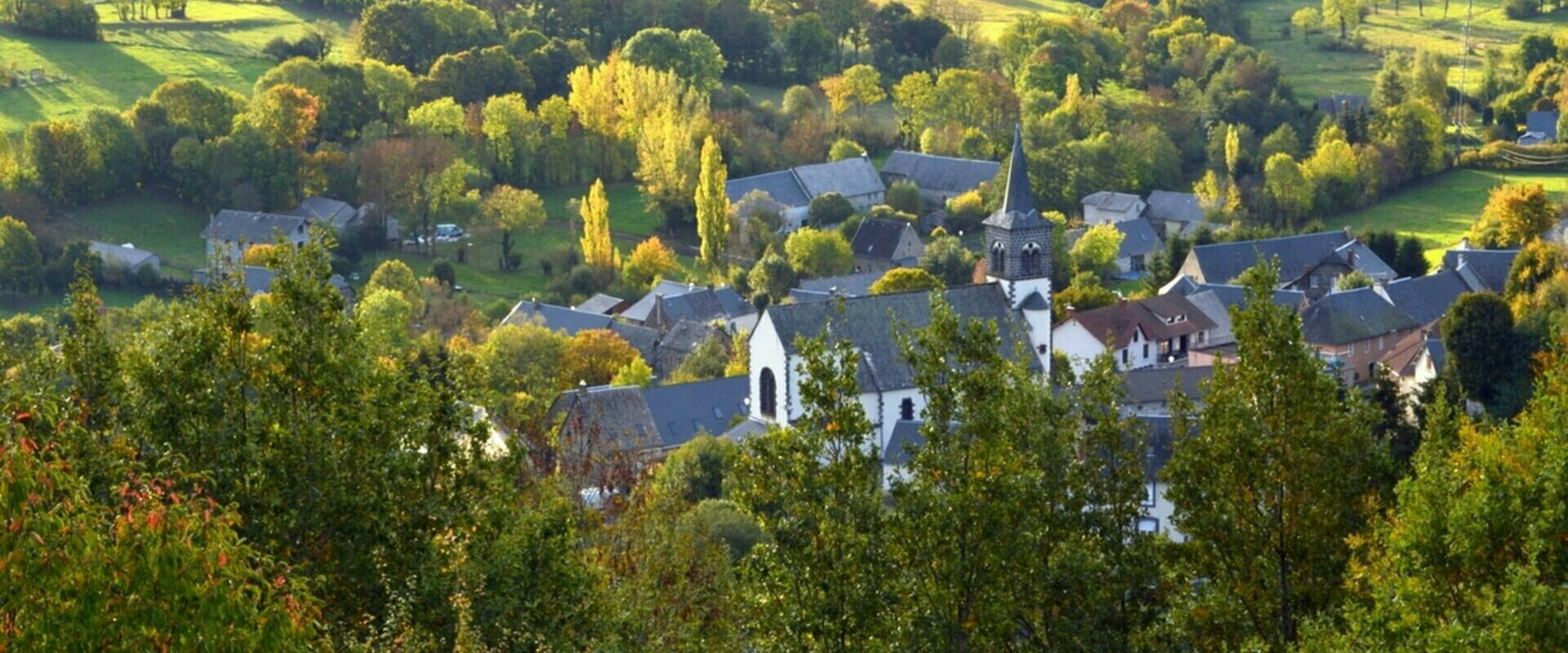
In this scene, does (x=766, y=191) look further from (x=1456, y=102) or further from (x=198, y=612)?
(x=198, y=612)

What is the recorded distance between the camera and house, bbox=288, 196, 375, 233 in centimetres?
7719

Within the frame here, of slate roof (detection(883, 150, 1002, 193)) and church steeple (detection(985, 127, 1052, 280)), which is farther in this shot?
slate roof (detection(883, 150, 1002, 193))

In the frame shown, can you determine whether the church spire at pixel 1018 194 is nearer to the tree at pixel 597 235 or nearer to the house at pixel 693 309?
the house at pixel 693 309

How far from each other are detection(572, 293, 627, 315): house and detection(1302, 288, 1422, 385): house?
22395 millimetres

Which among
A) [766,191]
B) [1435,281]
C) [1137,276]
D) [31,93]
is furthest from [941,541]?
[31,93]

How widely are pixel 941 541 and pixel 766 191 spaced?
2541 inches

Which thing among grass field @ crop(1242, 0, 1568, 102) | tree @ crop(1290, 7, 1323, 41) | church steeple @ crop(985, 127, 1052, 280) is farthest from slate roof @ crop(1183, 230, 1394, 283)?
tree @ crop(1290, 7, 1323, 41)

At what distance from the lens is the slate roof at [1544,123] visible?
294 ft

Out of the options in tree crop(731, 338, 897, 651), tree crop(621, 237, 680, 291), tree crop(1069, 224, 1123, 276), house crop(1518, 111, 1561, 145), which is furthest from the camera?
house crop(1518, 111, 1561, 145)

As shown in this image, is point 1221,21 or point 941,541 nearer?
point 941,541

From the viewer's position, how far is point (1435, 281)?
6531cm

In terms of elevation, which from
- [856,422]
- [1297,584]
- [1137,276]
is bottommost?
[1137,276]

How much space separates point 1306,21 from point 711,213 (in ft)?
172

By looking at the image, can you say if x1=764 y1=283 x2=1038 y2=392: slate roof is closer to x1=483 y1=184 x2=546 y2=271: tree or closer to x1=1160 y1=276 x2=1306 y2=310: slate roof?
x1=1160 y1=276 x2=1306 y2=310: slate roof
